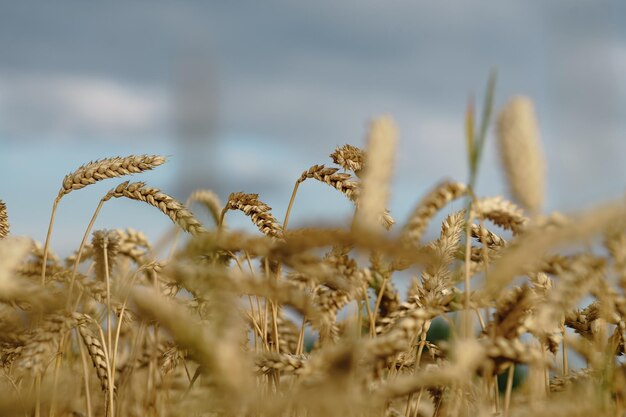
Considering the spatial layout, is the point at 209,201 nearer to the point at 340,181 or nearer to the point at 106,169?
the point at 106,169

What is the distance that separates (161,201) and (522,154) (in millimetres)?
1210

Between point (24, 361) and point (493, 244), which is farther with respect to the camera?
point (493, 244)

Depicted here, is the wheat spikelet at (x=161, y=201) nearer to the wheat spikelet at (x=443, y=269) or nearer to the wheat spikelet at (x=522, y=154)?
the wheat spikelet at (x=443, y=269)

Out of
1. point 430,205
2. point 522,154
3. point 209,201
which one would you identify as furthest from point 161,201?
point 522,154

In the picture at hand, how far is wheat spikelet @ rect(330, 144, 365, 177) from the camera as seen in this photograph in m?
2.75

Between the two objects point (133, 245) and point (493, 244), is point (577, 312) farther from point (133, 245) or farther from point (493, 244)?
point (133, 245)

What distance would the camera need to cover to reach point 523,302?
1.75m

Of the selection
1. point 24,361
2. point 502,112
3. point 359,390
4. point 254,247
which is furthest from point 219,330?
point 502,112

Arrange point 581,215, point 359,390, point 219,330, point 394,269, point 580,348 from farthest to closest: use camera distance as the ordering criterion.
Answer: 1. point 580,348
2. point 394,269
3. point 359,390
4. point 581,215
5. point 219,330

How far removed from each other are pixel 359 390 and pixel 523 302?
0.42 meters

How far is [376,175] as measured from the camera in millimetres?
1511

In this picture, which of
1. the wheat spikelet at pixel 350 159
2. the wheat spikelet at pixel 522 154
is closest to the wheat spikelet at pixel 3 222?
the wheat spikelet at pixel 350 159

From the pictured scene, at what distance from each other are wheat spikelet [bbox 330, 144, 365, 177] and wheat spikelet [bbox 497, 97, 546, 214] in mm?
1110

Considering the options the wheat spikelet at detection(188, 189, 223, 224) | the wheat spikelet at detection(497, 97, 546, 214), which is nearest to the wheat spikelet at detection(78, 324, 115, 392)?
the wheat spikelet at detection(188, 189, 223, 224)
